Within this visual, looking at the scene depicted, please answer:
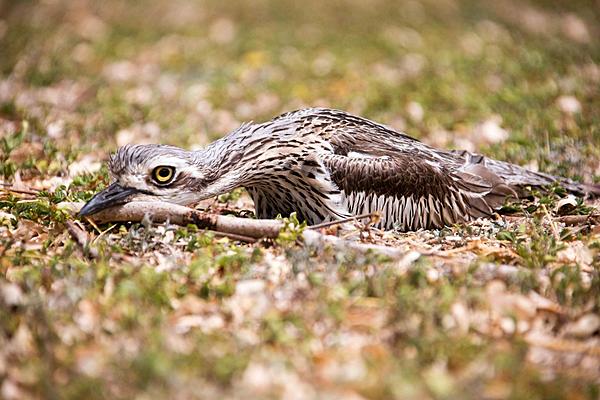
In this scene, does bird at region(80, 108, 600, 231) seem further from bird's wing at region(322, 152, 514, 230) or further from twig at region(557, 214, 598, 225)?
twig at region(557, 214, 598, 225)

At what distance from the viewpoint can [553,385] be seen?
131 inches

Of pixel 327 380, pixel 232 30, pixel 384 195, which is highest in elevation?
pixel 232 30

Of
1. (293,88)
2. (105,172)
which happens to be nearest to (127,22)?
(293,88)

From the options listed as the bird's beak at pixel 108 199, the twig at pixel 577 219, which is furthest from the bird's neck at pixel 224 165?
the twig at pixel 577 219

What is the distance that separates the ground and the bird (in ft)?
0.87

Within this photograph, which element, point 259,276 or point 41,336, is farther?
point 259,276

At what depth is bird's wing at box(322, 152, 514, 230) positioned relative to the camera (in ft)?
17.7

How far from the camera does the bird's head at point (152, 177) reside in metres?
4.99

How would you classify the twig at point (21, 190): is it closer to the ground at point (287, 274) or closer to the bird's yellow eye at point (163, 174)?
the ground at point (287, 274)

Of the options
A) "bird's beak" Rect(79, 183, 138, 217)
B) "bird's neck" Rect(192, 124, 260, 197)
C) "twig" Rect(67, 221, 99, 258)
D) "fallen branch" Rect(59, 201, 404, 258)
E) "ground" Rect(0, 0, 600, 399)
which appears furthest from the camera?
"bird's neck" Rect(192, 124, 260, 197)

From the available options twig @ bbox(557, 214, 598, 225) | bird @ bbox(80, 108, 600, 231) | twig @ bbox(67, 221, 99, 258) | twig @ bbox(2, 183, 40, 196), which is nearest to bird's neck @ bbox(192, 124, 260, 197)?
bird @ bbox(80, 108, 600, 231)

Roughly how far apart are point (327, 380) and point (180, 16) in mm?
11992

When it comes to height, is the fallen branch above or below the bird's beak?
below

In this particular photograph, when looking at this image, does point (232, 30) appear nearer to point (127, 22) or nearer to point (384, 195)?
point (127, 22)
